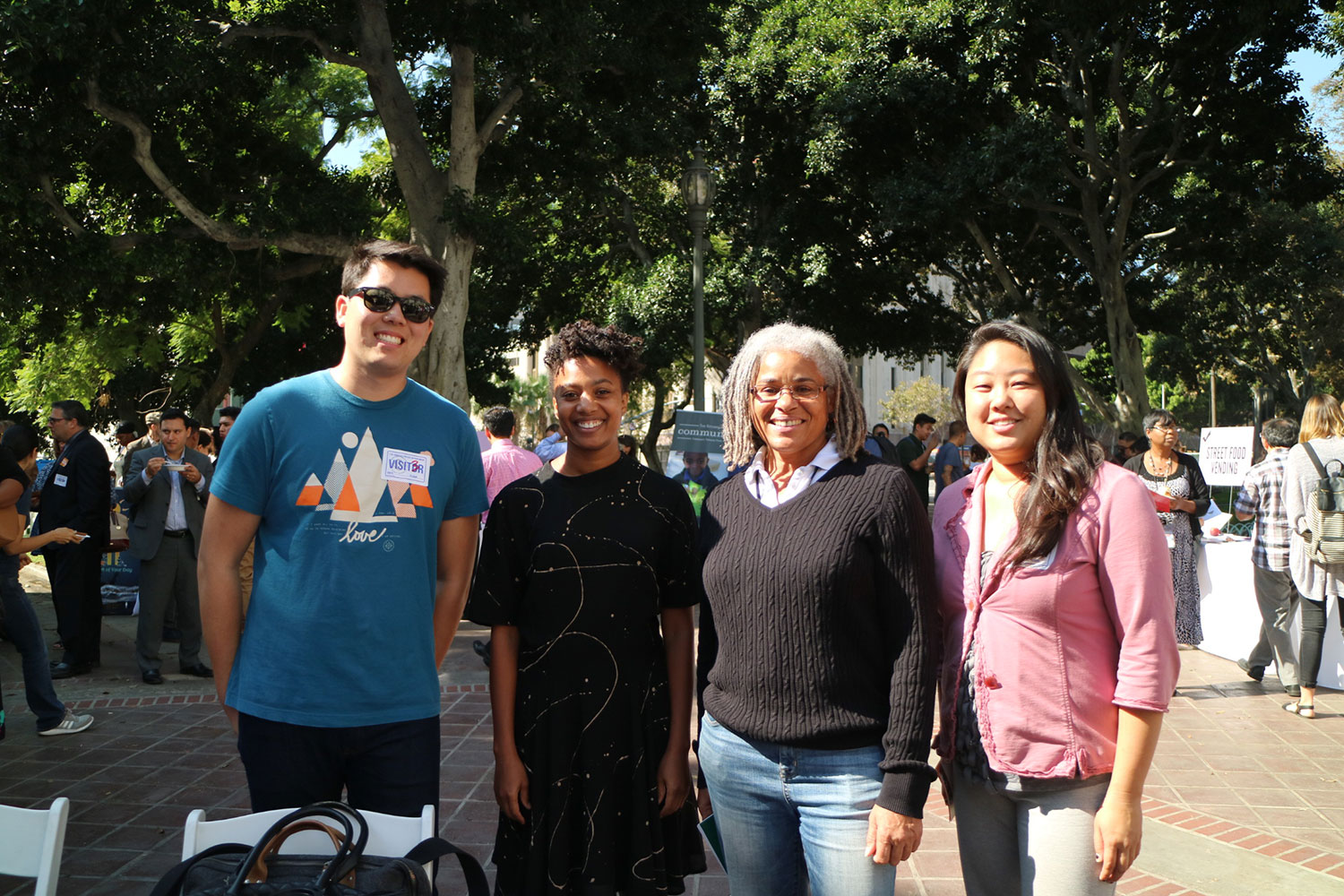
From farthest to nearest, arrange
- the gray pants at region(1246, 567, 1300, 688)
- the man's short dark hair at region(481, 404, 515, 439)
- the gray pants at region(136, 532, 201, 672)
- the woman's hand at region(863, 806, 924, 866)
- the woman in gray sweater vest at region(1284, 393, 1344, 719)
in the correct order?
1. the man's short dark hair at region(481, 404, 515, 439)
2. the gray pants at region(136, 532, 201, 672)
3. the gray pants at region(1246, 567, 1300, 688)
4. the woman in gray sweater vest at region(1284, 393, 1344, 719)
5. the woman's hand at region(863, 806, 924, 866)

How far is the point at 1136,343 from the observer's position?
19531 mm

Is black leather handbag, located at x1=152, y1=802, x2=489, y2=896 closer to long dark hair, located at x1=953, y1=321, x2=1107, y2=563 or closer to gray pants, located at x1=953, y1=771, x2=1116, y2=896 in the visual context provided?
gray pants, located at x1=953, y1=771, x2=1116, y2=896

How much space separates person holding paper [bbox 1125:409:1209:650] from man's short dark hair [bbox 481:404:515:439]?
4.92 metres

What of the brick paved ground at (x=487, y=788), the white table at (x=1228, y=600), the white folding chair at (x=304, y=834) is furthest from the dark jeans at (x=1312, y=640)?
the white folding chair at (x=304, y=834)

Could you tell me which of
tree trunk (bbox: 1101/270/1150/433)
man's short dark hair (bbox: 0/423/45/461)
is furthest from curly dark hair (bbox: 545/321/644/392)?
tree trunk (bbox: 1101/270/1150/433)

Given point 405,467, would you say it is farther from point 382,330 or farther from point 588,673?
point 588,673

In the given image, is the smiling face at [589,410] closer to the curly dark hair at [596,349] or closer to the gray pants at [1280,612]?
the curly dark hair at [596,349]

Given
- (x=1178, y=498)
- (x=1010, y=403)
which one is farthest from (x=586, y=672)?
(x=1178, y=498)

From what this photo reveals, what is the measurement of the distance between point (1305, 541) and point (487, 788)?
17.3ft

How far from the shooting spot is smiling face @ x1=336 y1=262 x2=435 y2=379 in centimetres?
264

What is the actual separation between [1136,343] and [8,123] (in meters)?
17.3

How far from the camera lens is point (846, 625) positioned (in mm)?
2381

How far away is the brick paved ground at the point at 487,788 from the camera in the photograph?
172 inches

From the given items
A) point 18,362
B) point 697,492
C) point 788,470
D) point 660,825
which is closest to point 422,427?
point 788,470
